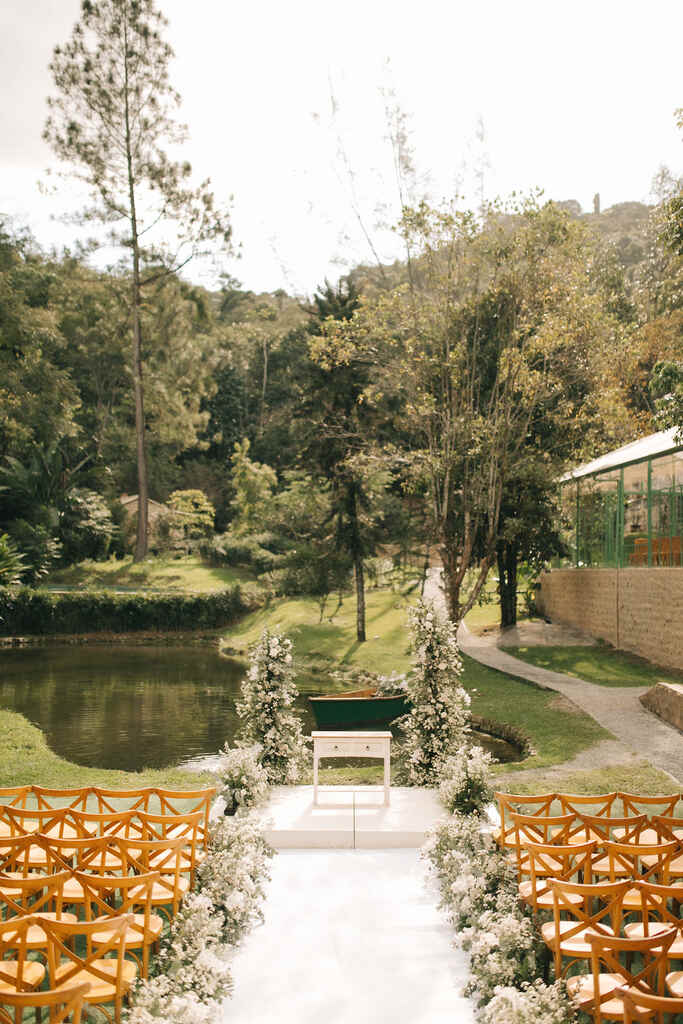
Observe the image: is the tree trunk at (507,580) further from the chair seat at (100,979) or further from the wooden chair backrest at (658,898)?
the chair seat at (100,979)

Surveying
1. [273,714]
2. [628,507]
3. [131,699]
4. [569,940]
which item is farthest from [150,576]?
[569,940]

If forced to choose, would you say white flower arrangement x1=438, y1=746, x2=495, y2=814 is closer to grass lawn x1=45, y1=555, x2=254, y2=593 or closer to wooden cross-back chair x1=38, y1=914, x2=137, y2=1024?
wooden cross-back chair x1=38, y1=914, x2=137, y2=1024

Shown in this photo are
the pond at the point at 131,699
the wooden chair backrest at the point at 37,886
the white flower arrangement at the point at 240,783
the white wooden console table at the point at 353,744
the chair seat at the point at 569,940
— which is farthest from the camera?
the pond at the point at 131,699

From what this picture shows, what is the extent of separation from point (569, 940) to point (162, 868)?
262 cm

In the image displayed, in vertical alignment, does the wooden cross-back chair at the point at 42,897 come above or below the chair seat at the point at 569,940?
above

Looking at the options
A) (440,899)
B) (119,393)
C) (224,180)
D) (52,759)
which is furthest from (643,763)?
(119,393)

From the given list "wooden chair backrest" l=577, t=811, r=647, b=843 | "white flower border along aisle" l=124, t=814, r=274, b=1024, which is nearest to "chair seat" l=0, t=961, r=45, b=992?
"white flower border along aisle" l=124, t=814, r=274, b=1024

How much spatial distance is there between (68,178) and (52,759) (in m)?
31.4

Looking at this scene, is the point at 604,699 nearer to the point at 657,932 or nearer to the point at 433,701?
the point at 433,701

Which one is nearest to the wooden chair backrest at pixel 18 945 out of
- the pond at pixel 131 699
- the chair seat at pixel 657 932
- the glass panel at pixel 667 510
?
the chair seat at pixel 657 932

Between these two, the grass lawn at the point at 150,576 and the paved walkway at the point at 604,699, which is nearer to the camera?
the paved walkway at the point at 604,699

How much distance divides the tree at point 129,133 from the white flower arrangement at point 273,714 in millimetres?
26863

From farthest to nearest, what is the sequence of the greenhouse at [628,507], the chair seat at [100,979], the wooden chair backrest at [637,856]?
the greenhouse at [628,507] → the wooden chair backrest at [637,856] → the chair seat at [100,979]

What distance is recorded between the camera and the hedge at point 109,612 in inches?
1097
